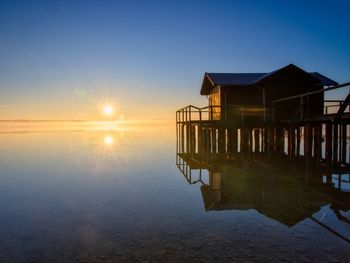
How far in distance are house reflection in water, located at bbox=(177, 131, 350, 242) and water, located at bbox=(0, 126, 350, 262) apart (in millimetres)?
36

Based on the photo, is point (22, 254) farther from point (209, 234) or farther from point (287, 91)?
point (287, 91)

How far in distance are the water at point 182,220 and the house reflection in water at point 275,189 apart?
0.12ft

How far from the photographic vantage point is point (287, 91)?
19781mm

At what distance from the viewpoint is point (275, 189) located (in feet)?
37.9

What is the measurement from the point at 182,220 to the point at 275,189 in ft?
15.8

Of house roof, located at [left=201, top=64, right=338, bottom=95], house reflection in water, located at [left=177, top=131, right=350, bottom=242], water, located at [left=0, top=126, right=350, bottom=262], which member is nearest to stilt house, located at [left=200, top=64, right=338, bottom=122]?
house roof, located at [left=201, top=64, right=338, bottom=95]

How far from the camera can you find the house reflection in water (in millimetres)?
9023

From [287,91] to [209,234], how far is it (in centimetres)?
1518

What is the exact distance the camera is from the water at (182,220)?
252 inches

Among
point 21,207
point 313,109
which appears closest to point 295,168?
point 313,109

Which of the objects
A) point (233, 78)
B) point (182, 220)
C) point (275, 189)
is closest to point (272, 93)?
point (233, 78)

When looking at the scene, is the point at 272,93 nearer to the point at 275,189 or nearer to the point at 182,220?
the point at 275,189

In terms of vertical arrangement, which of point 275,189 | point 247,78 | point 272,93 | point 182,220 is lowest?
point 182,220

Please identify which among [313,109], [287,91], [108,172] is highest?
[287,91]
